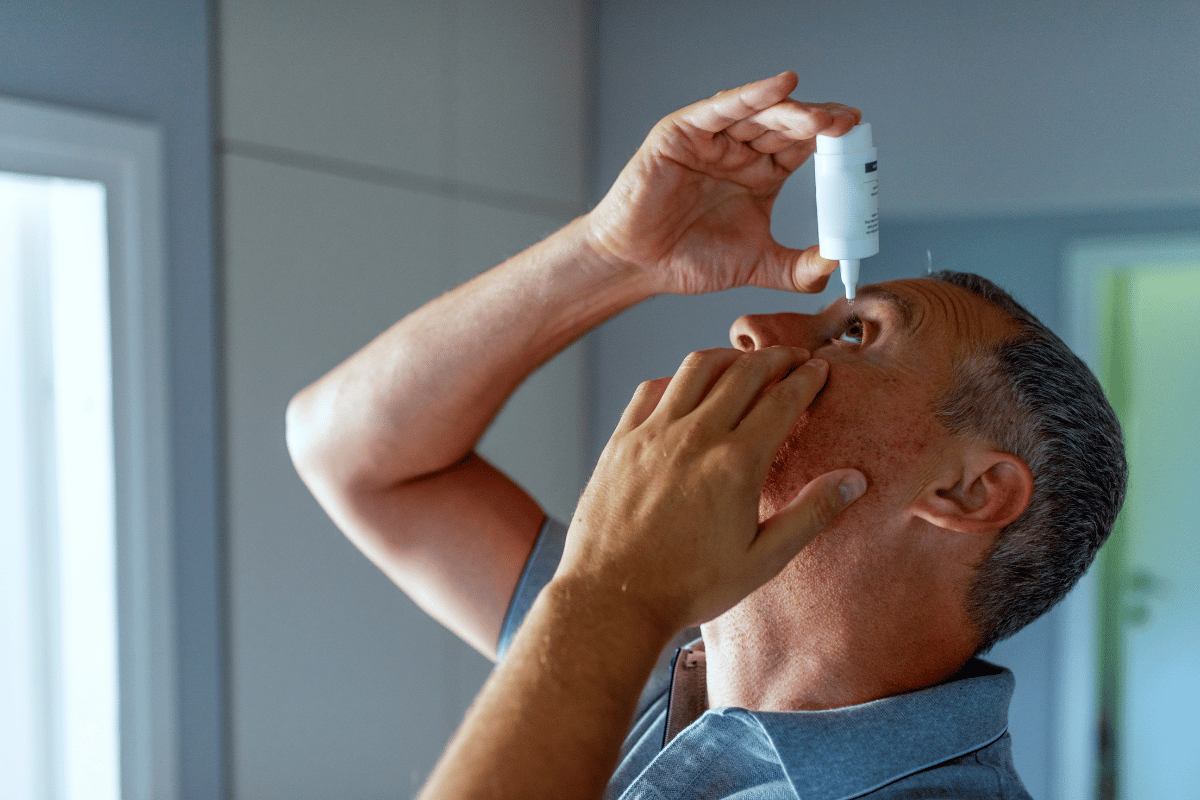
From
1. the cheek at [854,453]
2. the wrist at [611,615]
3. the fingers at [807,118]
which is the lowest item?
the wrist at [611,615]

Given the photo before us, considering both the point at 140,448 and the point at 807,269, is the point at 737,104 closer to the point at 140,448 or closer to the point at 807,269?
the point at 807,269

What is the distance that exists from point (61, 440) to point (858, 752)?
63.3 inches

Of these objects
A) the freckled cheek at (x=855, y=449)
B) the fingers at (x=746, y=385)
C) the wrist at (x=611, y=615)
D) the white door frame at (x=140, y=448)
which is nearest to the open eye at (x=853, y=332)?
the freckled cheek at (x=855, y=449)

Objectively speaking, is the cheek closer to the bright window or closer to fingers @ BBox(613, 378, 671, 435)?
fingers @ BBox(613, 378, 671, 435)

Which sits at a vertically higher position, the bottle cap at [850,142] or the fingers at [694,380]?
the bottle cap at [850,142]

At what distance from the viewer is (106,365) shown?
6.01 feet

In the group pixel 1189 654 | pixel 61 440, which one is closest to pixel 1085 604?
pixel 1189 654

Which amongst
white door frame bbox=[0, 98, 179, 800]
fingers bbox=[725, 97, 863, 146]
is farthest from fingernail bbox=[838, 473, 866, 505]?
white door frame bbox=[0, 98, 179, 800]

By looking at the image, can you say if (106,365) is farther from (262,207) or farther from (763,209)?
(763,209)

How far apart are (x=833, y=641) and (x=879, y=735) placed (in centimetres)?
14

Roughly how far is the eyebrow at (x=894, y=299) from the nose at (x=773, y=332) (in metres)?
0.08

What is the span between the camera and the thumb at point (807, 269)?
116cm

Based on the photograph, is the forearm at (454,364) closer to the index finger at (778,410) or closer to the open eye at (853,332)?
the open eye at (853,332)

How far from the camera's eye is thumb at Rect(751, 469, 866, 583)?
857 mm
